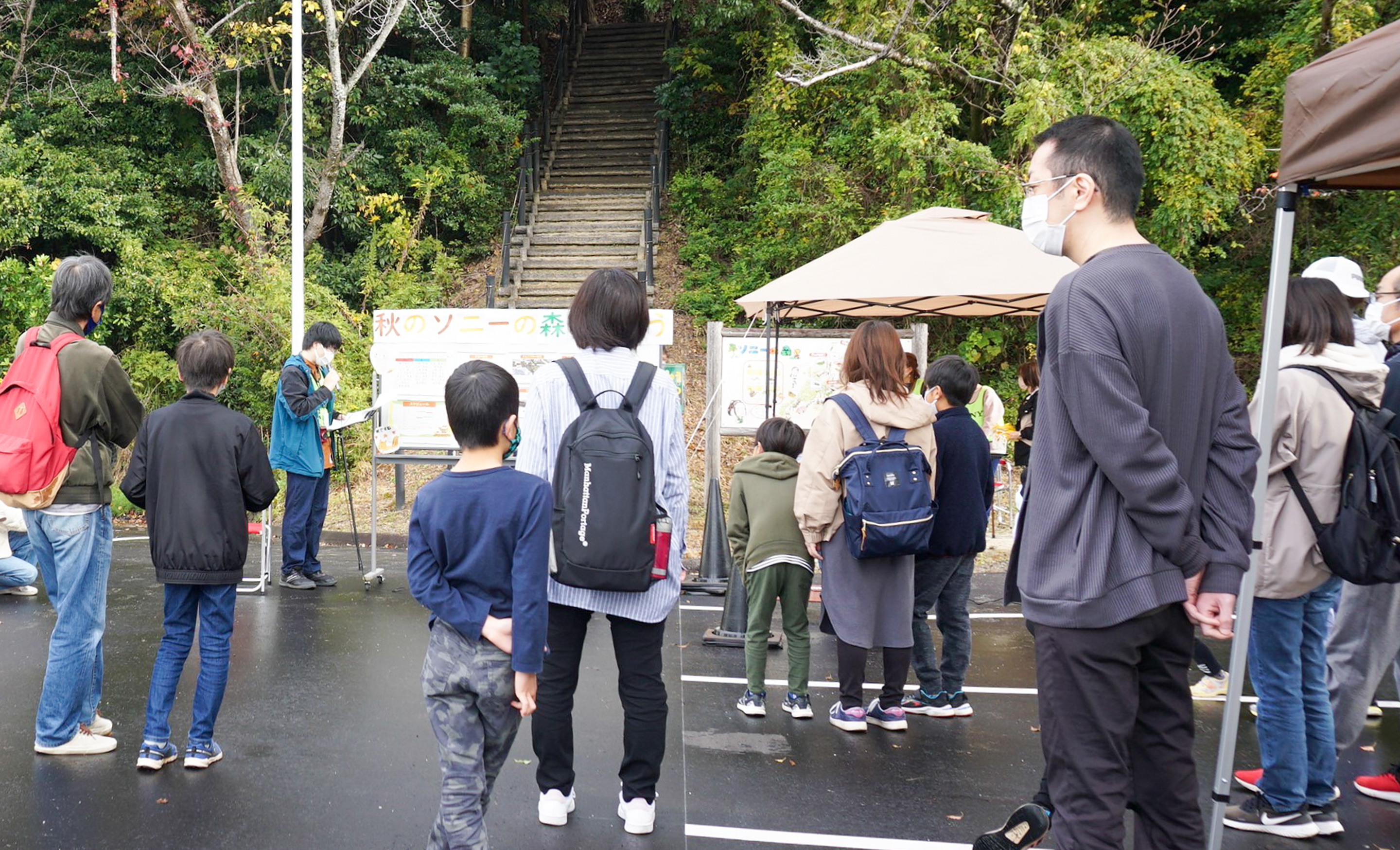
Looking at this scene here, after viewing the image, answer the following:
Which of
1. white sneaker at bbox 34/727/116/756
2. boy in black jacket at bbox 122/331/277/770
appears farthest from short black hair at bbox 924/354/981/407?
white sneaker at bbox 34/727/116/756

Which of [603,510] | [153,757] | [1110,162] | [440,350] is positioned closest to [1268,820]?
[1110,162]

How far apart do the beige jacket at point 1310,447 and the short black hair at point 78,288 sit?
4584mm

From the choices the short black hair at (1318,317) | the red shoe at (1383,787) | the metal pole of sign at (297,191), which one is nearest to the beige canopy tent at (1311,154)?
the short black hair at (1318,317)

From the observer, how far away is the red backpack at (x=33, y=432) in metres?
3.90

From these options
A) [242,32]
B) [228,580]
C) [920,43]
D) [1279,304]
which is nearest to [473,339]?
[228,580]

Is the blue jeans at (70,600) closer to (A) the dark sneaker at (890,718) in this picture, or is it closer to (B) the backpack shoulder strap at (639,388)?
(B) the backpack shoulder strap at (639,388)

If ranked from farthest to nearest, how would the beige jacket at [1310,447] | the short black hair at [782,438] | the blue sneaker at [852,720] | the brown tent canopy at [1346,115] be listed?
the short black hair at [782,438], the blue sneaker at [852,720], the beige jacket at [1310,447], the brown tent canopy at [1346,115]

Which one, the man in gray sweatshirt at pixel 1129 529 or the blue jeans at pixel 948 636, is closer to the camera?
the man in gray sweatshirt at pixel 1129 529

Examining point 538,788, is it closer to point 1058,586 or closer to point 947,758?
point 947,758

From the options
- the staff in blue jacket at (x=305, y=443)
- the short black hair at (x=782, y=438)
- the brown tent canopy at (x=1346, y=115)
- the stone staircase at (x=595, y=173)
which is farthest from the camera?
the stone staircase at (x=595, y=173)

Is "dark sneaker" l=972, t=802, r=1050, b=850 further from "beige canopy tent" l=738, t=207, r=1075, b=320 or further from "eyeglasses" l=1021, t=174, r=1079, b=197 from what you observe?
"beige canopy tent" l=738, t=207, r=1075, b=320

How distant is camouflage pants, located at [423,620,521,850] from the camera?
9.57 feet

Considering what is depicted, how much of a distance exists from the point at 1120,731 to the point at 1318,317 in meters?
2.10

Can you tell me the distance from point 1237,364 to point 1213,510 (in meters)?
12.8
